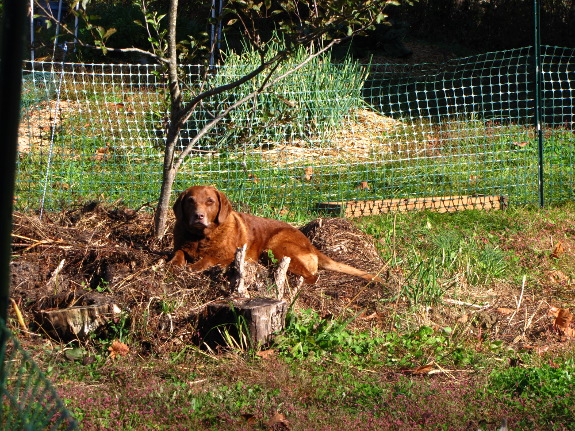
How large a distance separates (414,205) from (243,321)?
13.3 feet

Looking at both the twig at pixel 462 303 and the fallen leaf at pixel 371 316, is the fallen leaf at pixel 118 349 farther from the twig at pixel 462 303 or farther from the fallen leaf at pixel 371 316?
the twig at pixel 462 303

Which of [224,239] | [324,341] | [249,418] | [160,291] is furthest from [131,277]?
[249,418]

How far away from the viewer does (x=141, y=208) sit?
294 inches

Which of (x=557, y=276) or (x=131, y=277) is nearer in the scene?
(x=131, y=277)

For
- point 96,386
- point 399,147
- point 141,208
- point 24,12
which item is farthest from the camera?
point 399,147

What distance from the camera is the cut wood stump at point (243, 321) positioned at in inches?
188

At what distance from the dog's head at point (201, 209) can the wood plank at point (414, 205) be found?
7.13 feet

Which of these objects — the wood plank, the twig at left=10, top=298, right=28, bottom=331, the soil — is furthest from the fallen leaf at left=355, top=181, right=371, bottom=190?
the twig at left=10, top=298, right=28, bottom=331

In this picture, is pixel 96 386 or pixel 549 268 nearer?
pixel 96 386

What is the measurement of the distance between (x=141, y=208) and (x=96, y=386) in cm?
346

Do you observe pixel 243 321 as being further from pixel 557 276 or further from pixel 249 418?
pixel 557 276

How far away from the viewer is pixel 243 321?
479 cm

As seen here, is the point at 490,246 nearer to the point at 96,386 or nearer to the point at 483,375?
the point at 483,375

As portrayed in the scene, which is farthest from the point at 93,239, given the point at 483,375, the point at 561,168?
the point at 561,168
